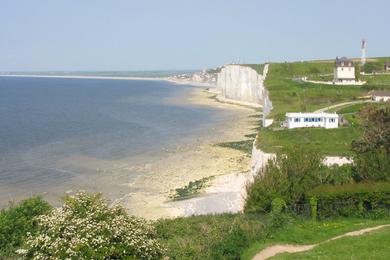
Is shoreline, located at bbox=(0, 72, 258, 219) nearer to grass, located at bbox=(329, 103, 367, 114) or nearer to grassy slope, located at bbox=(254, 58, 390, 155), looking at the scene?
grassy slope, located at bbox=(254, 58, 390, 155)

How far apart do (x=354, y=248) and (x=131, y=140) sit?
53.8m

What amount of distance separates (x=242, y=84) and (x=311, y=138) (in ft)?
326

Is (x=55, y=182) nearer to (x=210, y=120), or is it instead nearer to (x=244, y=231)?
(x=244, y=231)

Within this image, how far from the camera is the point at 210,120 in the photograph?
3627 inches

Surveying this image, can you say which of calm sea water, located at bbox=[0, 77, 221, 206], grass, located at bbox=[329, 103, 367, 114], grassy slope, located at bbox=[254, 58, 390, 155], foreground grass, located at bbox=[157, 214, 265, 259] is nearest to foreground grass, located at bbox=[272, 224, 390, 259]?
foreground grass, located at bbox=[157, 214, 265, 259]

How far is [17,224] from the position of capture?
22516 millimetres

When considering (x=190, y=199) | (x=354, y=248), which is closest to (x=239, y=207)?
(x=190, y=199)

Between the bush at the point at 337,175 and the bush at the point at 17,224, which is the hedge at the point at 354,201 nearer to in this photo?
the bush at the point at 337,175

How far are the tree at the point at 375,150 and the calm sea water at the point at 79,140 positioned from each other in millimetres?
20487

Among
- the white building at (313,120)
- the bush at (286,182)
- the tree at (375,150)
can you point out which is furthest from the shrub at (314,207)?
the white building at (313,120)

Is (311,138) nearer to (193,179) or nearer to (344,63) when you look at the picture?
(193,179)

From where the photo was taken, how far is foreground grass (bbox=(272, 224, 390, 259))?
17.2m

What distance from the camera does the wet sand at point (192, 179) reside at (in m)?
36.5

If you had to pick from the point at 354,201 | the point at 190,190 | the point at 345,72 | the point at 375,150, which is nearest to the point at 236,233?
the point at 354,201
